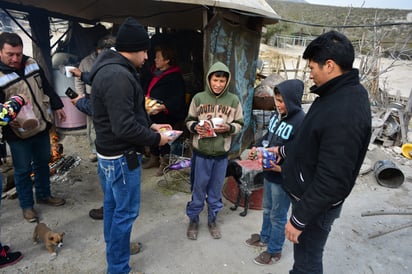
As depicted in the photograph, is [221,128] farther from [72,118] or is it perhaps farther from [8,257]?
[72,118]

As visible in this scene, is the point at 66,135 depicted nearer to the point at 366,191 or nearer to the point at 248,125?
the point at 248,125

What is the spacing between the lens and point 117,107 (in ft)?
6.50

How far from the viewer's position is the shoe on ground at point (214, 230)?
3.28 m

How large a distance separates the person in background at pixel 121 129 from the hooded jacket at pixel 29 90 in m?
1.31

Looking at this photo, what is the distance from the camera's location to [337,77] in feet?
5.20

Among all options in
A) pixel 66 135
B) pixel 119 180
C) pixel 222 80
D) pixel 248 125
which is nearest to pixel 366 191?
pixel 248 125

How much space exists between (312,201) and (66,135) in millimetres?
5540

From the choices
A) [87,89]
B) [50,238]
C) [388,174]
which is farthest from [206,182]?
[388,174]

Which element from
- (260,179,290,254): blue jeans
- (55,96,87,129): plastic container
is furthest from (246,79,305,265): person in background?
(55,96,87,129): plastic container

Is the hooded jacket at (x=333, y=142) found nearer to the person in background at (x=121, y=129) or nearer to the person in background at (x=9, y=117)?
the person in background at (x=121, y=129)

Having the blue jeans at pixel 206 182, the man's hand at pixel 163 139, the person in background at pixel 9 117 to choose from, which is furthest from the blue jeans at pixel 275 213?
the person in background at pixel 9 117

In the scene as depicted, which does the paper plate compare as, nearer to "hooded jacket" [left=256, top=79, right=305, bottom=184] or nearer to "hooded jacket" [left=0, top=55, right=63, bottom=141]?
"hooded jacket" [left=256, top=79, right=305, bottom=184]

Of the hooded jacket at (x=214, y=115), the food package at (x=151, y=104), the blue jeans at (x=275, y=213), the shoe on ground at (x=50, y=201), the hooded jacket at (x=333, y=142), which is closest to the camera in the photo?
the hooded jacket at (x=333, y=142)

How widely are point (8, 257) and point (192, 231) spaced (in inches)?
73.5
